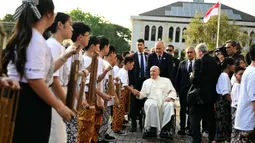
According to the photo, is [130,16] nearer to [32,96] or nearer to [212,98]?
[212,98]

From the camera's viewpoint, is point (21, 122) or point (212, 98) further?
point (212, 98)

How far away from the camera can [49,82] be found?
3250mm

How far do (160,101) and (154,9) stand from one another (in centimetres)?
6741

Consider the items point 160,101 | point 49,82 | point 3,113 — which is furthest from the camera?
point 160,101

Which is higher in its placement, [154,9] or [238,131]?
[154,9]

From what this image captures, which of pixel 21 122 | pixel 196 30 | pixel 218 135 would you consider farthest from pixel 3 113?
pixel 196 30

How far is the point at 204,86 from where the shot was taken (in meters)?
7.23

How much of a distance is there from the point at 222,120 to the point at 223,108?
25cm

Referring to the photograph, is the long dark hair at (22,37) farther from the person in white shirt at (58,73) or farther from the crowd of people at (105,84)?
the person in white shirt at (58,73)

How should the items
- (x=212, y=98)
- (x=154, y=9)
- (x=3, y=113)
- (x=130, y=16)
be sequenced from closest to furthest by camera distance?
1. (x=3, y=113)
2. (x=212, y=98)
3. (x=130, y=16)
4. (x=154, y=9)

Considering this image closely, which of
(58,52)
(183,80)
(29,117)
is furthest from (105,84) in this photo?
(29,117)

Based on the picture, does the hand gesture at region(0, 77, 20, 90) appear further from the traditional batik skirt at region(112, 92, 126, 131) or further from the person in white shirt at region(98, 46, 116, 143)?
the traditional batik skirt at region(112, 92, 126, 131)

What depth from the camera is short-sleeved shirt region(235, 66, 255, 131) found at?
4588 mm

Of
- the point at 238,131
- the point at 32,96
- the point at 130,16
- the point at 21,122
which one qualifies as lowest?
the point at 238,131
